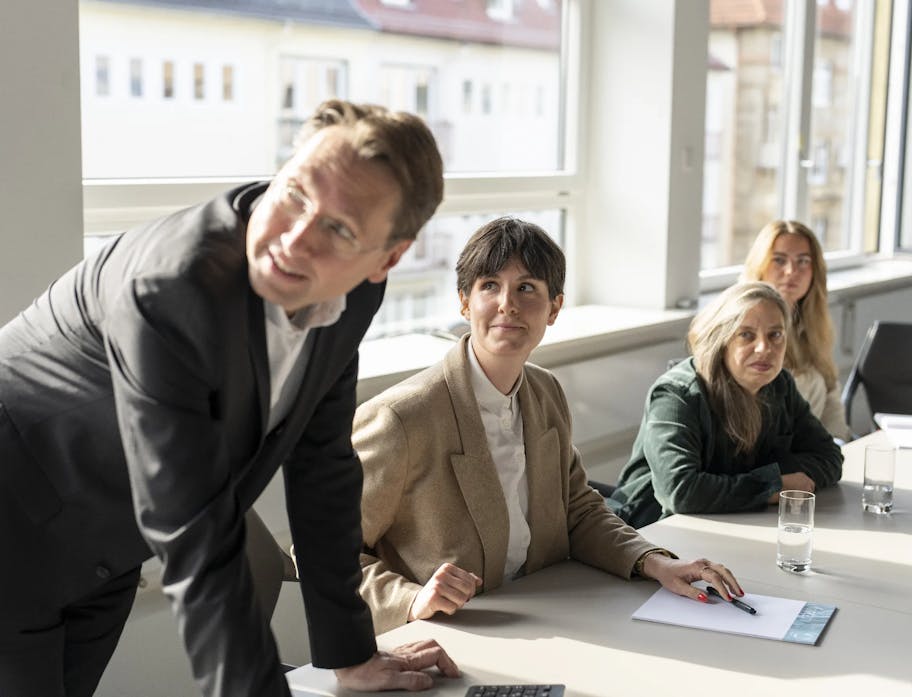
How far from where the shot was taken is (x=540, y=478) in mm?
2277

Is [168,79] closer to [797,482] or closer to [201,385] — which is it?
[797,482]

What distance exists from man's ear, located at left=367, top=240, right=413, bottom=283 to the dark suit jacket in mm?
A: 96

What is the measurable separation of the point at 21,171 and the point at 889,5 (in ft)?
18.3

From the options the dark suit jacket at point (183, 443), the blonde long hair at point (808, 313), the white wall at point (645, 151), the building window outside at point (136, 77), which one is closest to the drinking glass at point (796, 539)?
the dark suit jacket at point (183, 443)

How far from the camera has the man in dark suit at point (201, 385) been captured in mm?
1202

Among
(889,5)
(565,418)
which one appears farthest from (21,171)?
(889,5)

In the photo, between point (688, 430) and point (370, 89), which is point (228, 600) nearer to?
point (688, 430)

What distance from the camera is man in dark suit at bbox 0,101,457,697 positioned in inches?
47.3

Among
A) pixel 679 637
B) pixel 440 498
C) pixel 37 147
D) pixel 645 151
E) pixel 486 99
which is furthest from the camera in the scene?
pixel 645 151

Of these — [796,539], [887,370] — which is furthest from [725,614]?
[887,370]

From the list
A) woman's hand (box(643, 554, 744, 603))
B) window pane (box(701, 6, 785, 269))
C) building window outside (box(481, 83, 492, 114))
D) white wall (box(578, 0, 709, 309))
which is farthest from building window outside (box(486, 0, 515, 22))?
woman's hand (box(643, 554, 744, 603))

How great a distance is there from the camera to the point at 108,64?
303 centimetres

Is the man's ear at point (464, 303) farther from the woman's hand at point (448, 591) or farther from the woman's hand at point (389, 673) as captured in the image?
the woman's hand at point (389, 673)

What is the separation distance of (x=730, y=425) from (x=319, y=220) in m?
1.79
